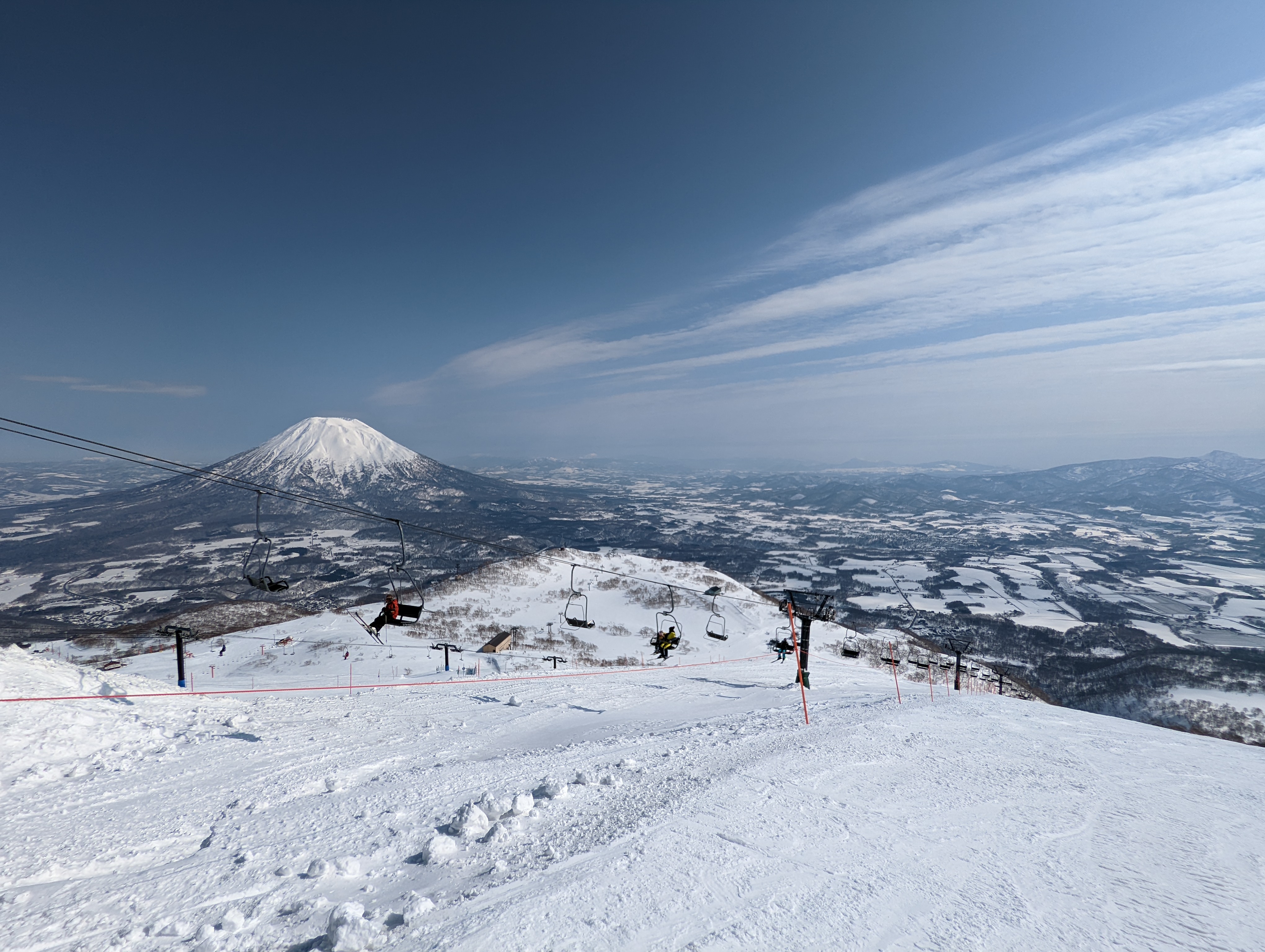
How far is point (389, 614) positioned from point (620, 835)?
→ 1005 cm

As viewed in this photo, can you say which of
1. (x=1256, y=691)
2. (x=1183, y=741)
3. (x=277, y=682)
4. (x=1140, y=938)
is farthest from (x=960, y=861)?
(x=1256, y=691)

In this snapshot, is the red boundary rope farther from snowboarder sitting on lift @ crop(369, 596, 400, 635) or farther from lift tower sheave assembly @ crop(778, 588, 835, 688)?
lift tower sheave assembly @ crop(778, 588, 835, 688)

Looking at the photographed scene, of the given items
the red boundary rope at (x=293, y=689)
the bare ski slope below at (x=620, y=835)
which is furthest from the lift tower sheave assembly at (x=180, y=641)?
the bare ski slope below at (x=620, y=835)

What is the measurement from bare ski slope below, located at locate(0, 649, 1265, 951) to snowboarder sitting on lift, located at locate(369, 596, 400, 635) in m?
3.28

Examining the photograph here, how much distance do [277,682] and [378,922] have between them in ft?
104

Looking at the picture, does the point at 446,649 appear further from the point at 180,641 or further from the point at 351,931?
the point at 351,931

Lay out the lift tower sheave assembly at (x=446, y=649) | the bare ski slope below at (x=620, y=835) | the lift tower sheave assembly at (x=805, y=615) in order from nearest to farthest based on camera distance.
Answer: the bare ski slope below at (x=620, y=835) < the lift tower sheave assembly at (x=805, y=615) < the lift tower sheave assembly at (x=446, y=649)

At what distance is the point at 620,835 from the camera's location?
802cm

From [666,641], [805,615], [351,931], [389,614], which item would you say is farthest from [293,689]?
[805,615]

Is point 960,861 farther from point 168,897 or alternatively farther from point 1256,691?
point 1256,691

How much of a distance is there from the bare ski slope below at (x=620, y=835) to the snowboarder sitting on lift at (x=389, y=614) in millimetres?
3280

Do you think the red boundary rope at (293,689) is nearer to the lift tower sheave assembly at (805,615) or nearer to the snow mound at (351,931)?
the lift tower sheave assembly at (805,615)

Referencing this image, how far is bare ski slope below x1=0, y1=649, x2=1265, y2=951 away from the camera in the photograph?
6.15 meters

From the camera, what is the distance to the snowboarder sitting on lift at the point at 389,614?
47.5 feet
